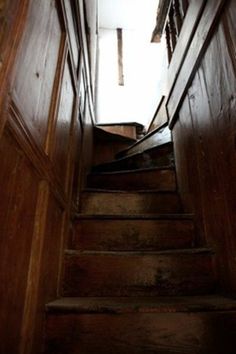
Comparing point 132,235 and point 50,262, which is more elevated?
point 132,235

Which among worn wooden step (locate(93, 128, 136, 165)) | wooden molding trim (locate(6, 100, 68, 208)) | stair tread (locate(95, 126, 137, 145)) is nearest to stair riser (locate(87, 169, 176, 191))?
worn wooden step (locate(93, 128, 136, 165))

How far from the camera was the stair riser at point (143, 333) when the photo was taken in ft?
2.89

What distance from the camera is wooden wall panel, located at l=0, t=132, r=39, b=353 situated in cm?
61

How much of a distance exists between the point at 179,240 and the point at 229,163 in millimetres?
567

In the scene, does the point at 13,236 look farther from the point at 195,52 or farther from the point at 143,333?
the point at 195,52

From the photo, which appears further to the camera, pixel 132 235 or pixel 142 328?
pixel 132 235

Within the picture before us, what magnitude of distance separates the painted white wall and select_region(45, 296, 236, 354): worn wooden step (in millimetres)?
2974

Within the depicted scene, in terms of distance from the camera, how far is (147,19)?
460 cm

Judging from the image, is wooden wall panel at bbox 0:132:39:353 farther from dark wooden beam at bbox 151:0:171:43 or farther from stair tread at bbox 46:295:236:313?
dark wooden beam at bbox 151:0:171:43

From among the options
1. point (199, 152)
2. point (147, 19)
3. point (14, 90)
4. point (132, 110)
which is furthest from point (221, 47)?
point (147, 19)

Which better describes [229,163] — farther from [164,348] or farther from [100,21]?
[100,21]

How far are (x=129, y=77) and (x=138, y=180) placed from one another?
2739 millimetres

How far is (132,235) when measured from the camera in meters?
1.44

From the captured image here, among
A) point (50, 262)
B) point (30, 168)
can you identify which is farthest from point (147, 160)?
point (30, 168)
